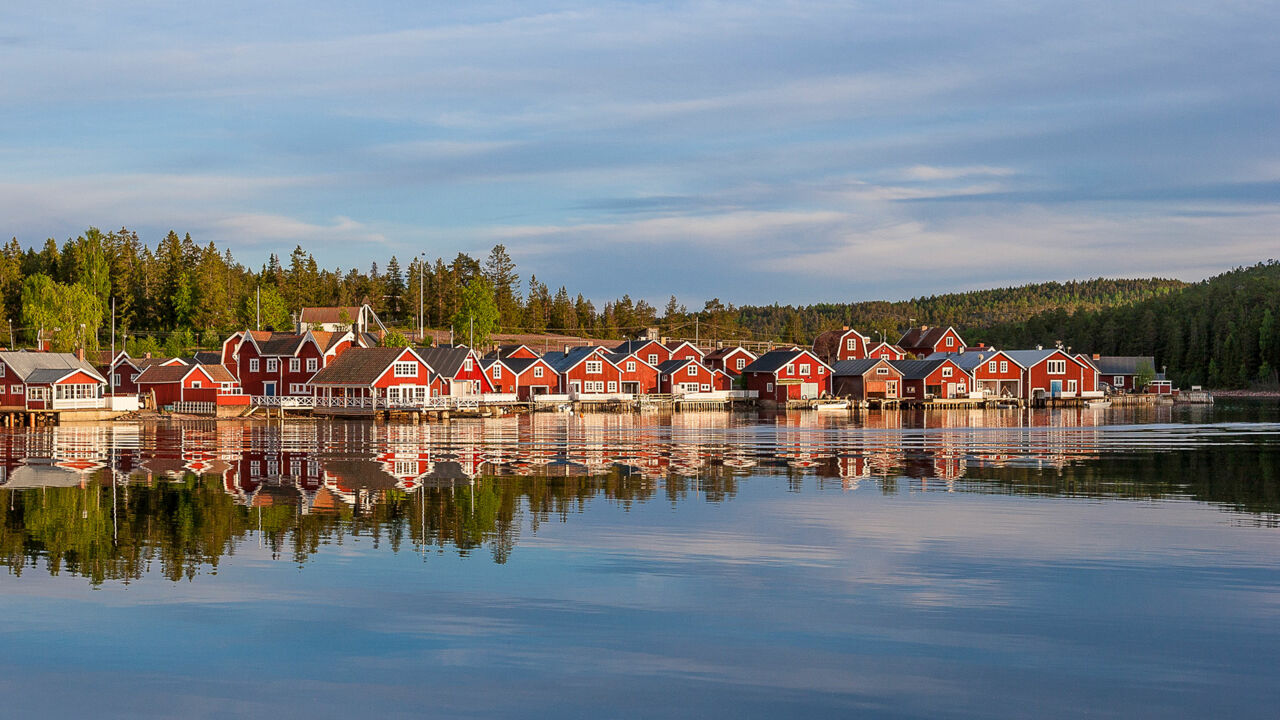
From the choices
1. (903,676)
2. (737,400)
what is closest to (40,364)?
(737,400)

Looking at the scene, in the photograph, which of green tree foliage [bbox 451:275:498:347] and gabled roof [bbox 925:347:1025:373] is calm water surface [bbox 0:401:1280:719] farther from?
green tree foliage [bbox 451:275:498:347]

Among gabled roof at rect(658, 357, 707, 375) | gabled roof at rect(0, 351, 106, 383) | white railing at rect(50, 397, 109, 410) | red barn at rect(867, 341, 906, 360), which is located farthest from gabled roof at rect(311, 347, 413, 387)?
red barn at rect(867, 341, 906, 360)

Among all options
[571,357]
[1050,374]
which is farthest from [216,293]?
[1050,374]

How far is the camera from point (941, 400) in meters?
94.1

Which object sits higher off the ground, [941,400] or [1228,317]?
[1228,317]

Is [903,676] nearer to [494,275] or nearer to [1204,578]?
[1204,578]

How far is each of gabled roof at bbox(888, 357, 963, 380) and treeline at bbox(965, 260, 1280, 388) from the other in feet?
243

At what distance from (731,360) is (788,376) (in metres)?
6.96

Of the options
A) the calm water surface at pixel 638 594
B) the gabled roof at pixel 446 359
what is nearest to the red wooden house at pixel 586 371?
the gabled roof at pixel 446 359

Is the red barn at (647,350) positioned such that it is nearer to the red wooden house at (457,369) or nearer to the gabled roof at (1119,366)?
the red wooden house at (457,369)

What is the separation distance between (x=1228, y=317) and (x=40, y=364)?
149 metres

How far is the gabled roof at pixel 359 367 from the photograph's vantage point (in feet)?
232

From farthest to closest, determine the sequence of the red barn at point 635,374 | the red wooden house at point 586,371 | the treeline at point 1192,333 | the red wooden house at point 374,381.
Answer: the treeline at point 1192,333, the red barn at point 635,374, the red wooden house at point 586,371, the red wooden house at point 374,381

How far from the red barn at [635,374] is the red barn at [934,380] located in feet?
71.0
